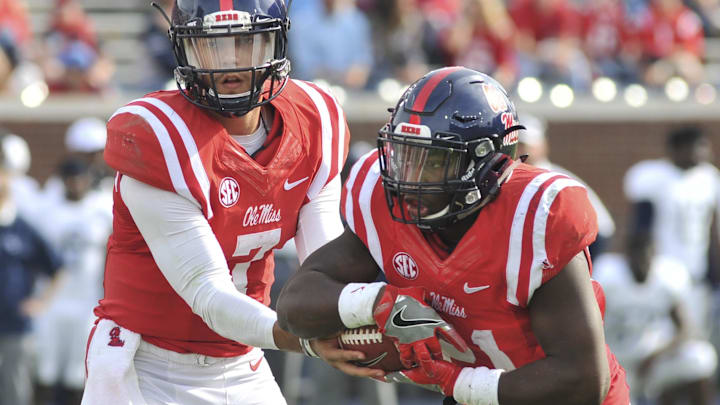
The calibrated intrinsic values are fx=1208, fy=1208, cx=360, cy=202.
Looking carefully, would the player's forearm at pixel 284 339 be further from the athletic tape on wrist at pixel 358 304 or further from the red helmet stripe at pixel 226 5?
the red helmet stripe at pixel 226 5

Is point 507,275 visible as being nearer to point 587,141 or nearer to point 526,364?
point 526,364

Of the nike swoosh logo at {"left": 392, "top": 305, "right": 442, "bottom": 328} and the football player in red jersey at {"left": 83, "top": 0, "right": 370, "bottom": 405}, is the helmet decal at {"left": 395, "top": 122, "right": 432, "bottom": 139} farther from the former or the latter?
the football player in red jersey at {"left": 83, "top": 0, "right": 370, "bottom": 405}

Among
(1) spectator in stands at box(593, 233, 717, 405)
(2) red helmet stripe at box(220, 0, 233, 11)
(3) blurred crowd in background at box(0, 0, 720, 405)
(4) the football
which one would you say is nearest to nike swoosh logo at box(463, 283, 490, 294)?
(4) the football

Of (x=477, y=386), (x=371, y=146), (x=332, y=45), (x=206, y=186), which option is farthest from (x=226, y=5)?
(x=332, y=45)

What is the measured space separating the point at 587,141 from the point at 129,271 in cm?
651

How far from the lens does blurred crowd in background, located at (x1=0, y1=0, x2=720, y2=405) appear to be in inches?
277

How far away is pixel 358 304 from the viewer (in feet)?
9.35

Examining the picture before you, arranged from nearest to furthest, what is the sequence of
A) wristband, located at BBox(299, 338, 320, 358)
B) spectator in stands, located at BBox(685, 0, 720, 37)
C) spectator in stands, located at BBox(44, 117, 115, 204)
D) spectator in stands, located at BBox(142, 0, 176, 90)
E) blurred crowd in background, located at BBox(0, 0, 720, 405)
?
1. wristband, located at BBox(299, 338, 320, 358)
2. blurred crowd in background, located at BBox(0, 0, 720, 405)
3. spectator in stands, located at BBox(44, 117, 115, 204)
4. spectator in stands, located at BBox(142, 0, 176, 90)
5. spectator in stands, located at BBox(685, 0, 720, 37)

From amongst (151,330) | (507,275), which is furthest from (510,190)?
(151,330)

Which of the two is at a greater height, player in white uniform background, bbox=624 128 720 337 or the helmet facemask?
the helmet facemask

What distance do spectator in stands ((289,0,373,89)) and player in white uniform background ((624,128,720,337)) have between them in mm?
2236

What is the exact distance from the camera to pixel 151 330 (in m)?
3.32

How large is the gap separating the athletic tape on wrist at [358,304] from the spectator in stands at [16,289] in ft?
14.2

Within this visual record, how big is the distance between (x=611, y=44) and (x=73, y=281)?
4977 millimetres
